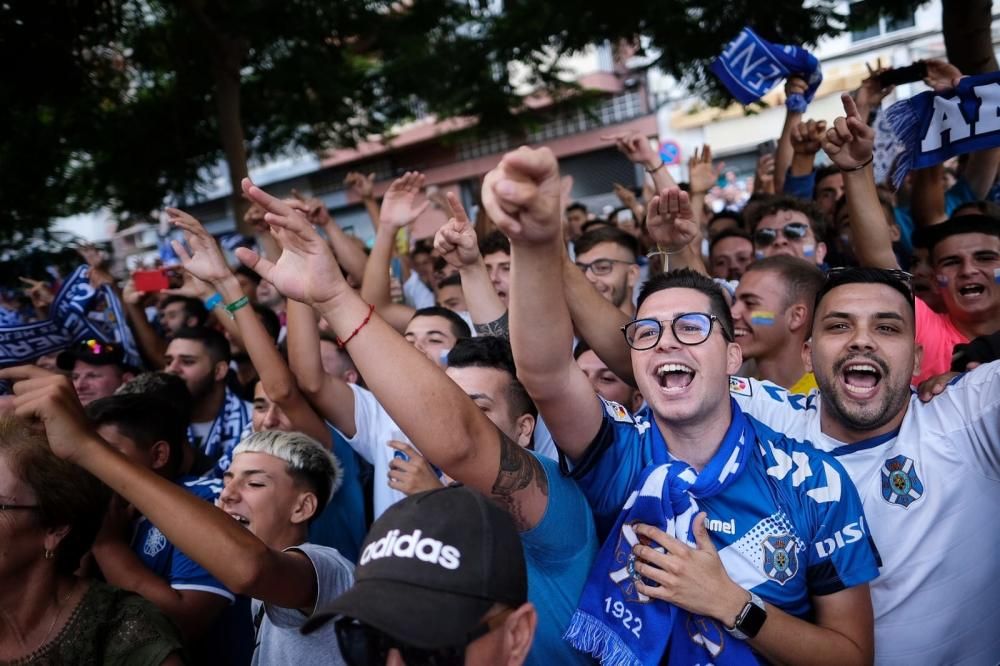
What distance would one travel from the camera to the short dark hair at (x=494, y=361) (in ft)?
9.40

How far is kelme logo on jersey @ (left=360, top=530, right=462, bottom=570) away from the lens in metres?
1.46

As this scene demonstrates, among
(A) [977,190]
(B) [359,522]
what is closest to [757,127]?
(A) [977,190]

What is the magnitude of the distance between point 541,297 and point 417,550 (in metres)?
0.75

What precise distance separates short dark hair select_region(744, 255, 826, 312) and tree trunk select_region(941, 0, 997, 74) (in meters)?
2.01

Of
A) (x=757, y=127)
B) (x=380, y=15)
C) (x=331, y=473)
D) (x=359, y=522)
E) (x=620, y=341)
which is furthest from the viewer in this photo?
(x=757, y=127)

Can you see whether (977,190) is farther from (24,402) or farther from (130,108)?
(130,108)

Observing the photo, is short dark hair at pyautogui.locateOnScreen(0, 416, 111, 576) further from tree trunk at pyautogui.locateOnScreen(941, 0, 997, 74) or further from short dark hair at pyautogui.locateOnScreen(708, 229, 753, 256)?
tree trunk at pyautogui.locateOnScreen(941, 0, 997, 74)

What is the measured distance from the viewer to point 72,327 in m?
4.72

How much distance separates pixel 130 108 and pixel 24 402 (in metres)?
10.5

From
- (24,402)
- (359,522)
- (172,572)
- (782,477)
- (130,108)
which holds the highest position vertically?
(130,108)

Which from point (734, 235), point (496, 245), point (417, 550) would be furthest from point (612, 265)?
point (417, 550)

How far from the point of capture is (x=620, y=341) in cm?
279

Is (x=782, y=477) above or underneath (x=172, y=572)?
above

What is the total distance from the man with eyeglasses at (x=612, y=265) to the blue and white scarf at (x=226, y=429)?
2.15 m
